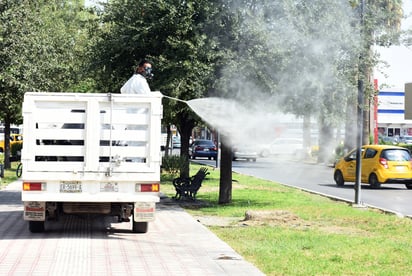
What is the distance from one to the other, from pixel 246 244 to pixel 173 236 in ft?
4.70

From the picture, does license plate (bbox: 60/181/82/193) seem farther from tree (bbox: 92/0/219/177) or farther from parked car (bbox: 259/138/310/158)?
parked car (bbox: 259/138/310/158)

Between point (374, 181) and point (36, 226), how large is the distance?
1592cm

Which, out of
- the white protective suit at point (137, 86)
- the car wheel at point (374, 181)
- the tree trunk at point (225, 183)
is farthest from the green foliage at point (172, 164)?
the white protective suit at point (137, 86)

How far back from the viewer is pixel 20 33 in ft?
70.1

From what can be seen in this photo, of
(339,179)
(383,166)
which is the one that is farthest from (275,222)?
(339,179)

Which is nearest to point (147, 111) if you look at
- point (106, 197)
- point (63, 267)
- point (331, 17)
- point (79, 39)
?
point (106, 197)

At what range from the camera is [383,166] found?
25.4 m

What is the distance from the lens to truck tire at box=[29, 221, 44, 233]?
12.0 meters

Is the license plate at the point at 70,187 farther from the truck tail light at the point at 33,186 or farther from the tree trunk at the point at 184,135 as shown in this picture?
the tree trunk at the point at 184,135

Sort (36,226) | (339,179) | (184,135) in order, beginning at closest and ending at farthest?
(36,226)
(339,179)
(184,135)

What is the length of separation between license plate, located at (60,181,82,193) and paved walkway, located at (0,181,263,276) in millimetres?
749

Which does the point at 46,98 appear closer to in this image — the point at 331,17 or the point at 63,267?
the point at 63,267

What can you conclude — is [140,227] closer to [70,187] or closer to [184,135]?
[70,187]

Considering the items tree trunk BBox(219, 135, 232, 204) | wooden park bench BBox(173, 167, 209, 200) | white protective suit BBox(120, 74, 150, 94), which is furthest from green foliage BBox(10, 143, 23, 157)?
white protective suit BBox(120, 74, 150, 94)
